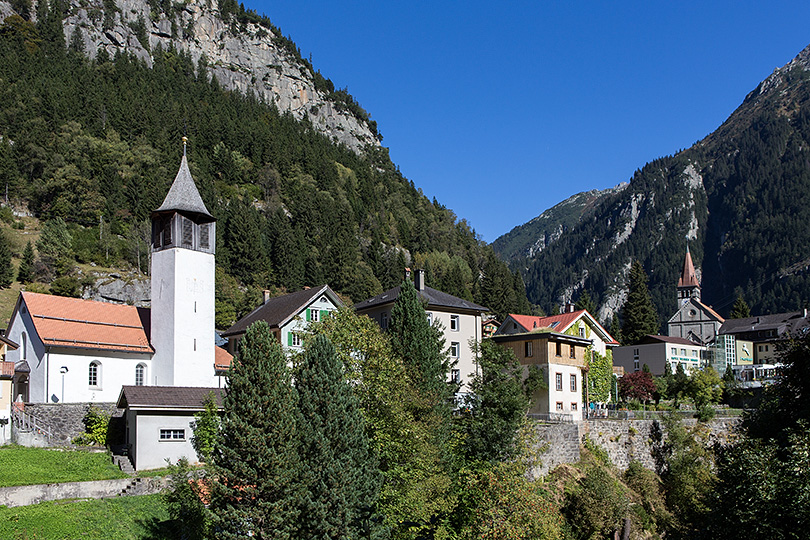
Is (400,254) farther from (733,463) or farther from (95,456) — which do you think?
(733,463)

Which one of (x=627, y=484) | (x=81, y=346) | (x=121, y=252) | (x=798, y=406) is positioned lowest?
(x=627, y=484)

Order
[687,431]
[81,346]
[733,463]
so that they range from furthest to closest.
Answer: [687,431]
[81,346]
[733,463]

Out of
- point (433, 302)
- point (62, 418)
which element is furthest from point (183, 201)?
point (433, 302)

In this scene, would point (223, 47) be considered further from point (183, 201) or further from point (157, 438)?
point (157, 438)

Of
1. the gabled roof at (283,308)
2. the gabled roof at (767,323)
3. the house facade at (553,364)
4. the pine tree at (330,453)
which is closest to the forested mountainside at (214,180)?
the gabled roof at (283,308)

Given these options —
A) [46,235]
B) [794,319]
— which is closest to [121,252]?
[46,235]

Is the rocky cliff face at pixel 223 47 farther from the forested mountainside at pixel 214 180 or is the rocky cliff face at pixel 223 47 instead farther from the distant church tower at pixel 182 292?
the distant church tower at pixel 182 292

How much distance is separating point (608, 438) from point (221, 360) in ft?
87.5

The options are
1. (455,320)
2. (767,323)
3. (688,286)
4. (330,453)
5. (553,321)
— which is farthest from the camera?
(688,286)

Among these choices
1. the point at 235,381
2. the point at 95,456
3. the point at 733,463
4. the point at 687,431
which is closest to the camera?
the point at 733,463

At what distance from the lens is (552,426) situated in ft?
148

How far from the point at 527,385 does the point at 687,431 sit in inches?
462

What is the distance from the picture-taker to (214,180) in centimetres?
11931

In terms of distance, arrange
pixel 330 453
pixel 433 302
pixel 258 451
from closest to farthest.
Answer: pixel 258 451
pixel 330 453
pixel 433 302
